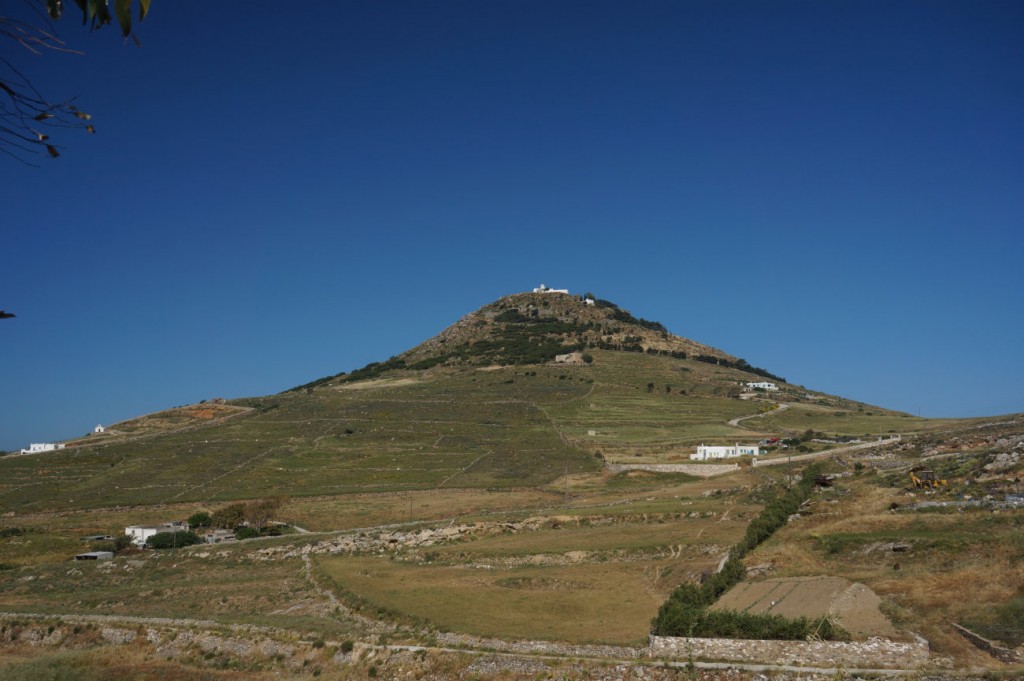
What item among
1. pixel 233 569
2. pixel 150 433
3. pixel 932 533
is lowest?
pixel 233 569

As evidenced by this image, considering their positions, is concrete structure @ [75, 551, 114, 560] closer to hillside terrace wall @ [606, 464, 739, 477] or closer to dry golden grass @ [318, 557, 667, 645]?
dry golden grass @ [318, 557, 667, 645]

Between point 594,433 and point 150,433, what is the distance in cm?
7727

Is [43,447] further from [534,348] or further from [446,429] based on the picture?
[534,348]

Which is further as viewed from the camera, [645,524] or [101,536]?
[101,536]

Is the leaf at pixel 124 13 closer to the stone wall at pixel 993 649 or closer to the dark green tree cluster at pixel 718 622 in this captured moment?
the dark green tree cluster at pixel 718 622

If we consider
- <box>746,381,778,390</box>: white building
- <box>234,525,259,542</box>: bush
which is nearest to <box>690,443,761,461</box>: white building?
<box>234,525,259,542</box>: bush

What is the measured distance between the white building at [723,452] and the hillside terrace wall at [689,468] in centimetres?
471

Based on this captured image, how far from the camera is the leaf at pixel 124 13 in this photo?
13.2 ft

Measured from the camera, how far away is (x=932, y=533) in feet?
110

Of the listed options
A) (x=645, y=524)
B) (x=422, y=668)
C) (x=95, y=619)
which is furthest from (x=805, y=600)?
(x=95, y=619)

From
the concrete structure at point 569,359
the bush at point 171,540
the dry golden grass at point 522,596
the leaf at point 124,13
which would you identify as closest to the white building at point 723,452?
the dry golden grass at point 522,596

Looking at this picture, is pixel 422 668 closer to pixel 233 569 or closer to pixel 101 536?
pixel 233 569

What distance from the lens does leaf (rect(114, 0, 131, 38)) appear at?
4023mm

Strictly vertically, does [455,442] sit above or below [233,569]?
above
